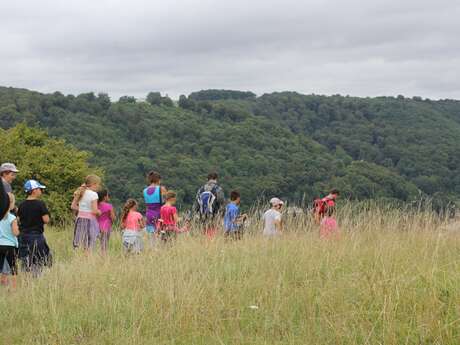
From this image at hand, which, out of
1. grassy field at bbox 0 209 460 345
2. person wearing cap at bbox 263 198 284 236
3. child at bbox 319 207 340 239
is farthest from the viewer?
person wearing cap at bbox 263 198 284 236

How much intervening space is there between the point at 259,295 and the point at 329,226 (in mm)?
2748

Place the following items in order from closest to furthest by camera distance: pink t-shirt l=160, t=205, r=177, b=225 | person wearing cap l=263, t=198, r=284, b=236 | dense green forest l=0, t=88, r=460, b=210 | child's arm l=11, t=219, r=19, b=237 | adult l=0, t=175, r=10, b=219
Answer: adult l=0, t=175, r=10, b=219 → child's arm l=11, t=219, r=19, b=237 → person wearing cap l=263, t=198, r=284, b=236 → pink t-shirt l=160, t=205, r=177, b=225 → dense green forest l=0, t=88, r=460, b=210

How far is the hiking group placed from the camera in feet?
25.6

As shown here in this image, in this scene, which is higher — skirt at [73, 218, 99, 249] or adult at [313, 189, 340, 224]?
adult at [313, 189, 340, 224]

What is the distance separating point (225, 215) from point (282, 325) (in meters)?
4.69

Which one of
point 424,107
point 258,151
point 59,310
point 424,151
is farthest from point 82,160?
point 424,107

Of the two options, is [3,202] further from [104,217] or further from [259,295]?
[104,217]

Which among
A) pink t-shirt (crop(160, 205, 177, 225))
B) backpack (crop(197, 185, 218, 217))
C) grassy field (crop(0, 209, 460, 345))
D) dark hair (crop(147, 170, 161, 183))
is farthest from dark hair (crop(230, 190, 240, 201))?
grassy field (crop(0, 209, 460, 345))

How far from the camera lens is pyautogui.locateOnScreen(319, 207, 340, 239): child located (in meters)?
7.50

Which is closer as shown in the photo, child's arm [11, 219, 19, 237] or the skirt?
child's arm [11, 219, 19, 237]

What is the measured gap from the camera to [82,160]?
829 inches

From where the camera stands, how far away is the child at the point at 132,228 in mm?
9328

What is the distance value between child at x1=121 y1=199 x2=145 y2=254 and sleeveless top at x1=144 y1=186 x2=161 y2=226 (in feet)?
1.26

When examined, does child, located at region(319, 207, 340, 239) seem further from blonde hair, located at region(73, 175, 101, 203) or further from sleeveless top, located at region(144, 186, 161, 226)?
blonde hair, located at region(73, 175, 101, 203)
